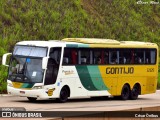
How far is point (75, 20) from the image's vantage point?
44.8 meters

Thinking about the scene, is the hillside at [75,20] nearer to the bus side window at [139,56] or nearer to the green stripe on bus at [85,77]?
the green stripe on bus at [85,77]

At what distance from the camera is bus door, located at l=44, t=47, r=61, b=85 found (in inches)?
1014

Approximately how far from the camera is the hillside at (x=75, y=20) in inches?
1538

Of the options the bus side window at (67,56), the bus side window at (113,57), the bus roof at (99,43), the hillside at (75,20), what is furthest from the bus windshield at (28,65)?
the bus side window at (113,57)

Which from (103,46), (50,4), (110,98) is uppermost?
(50,4)

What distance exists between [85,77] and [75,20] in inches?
674

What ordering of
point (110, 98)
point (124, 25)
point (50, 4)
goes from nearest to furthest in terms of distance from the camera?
point (110, 98), point (50, 4), point (124, 25)

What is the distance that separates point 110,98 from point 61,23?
12.1 metres

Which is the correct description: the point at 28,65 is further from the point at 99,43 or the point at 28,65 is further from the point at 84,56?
the point at 99,43

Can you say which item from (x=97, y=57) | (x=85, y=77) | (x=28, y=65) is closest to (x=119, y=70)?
(x=97, y=57)

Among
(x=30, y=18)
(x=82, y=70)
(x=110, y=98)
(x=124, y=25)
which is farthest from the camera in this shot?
(x=124, y=25)

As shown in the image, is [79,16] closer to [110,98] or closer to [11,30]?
[11,30]

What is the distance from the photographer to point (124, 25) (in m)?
50.8

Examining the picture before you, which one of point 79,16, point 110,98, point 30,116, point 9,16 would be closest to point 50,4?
point 79,16
